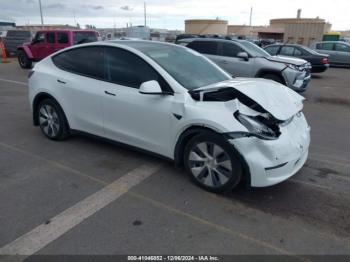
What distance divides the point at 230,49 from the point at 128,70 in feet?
24.0

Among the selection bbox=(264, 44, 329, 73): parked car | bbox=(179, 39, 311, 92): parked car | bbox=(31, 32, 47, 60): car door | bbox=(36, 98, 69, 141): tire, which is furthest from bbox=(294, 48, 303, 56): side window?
bbox=(36, 98, 69, 141): tire

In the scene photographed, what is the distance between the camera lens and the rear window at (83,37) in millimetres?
13964

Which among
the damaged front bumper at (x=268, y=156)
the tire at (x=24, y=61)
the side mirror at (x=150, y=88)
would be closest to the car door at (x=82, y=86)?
the side mirror at (x=150, y=88)

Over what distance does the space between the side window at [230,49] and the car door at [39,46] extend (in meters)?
8.69

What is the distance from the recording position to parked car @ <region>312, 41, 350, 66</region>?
1856 cm

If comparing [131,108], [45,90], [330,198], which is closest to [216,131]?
[131,108]

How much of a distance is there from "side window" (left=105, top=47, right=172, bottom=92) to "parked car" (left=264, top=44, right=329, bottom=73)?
12666 mm

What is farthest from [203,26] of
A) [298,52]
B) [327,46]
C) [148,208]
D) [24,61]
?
[148,208]

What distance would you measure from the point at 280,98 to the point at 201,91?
37.4 inches

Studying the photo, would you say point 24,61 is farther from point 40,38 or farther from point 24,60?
point 40,38

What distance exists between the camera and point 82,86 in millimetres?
4586

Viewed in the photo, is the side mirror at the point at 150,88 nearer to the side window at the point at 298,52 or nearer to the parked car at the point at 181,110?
the parked car at the point at 181,110

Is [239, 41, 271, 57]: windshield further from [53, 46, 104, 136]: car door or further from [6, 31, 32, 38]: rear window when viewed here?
[6, 31, 32, 38]: rear window

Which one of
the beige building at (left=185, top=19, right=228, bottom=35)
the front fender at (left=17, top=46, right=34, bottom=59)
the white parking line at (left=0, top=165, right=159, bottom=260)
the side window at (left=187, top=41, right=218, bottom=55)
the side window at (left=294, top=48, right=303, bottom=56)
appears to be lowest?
the white parking line at (left=0, top=165, right=159, bottom=260)
